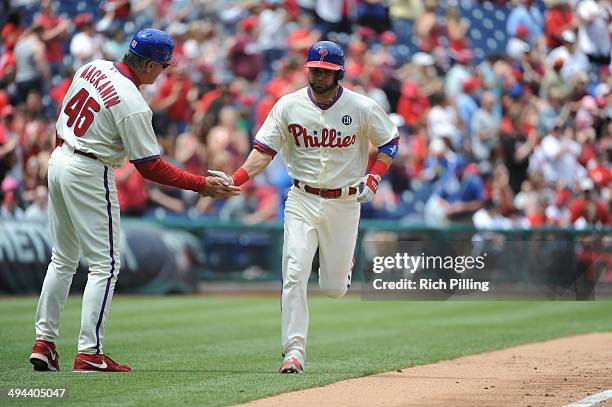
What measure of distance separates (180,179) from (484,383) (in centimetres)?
222

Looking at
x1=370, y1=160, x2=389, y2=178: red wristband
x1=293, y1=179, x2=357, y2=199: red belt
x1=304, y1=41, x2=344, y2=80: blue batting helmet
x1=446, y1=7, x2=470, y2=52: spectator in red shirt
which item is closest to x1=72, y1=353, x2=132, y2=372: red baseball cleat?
x1=293, y1=179, x2=357, y2=199: red belt

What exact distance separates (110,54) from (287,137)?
9348 mm

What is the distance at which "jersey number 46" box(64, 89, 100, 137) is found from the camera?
6.63 m

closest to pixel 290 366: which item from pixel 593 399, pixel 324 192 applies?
pixel 324 192

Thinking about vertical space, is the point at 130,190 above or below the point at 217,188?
above

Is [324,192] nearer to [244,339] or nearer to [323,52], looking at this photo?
[323,52]

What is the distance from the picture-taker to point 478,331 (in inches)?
426

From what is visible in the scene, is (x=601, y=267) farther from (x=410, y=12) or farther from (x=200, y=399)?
(x=200, y=399)

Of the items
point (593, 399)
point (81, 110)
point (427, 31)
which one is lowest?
point (593, 399)

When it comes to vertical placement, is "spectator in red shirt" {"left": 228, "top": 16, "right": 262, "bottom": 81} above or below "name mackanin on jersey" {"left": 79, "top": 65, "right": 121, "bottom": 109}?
above

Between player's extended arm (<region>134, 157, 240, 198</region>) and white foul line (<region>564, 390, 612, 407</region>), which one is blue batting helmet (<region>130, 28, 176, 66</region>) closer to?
player's extended arm (<region>134, 157, 240, 198</region>)

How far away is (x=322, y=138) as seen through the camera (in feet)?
23.8

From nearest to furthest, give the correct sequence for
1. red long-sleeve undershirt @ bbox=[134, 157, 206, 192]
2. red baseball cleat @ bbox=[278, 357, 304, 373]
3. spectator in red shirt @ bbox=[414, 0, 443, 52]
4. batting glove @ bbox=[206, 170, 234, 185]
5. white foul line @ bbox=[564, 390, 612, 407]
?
white foul line @ bbox=[564, 390, 612, 407] → red long-sleeve undershirt @ bbox=[134, 157, 206, 192] → red baseball cleat @ bbox=[278, 357, 304, 373] → batting glove @ bbox=[206, 170, 234, 185] → spectator in red shirt @ bbox=[414, 0, 443, 52]

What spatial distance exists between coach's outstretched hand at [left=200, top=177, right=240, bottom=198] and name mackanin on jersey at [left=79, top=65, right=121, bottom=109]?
86 centimetres
